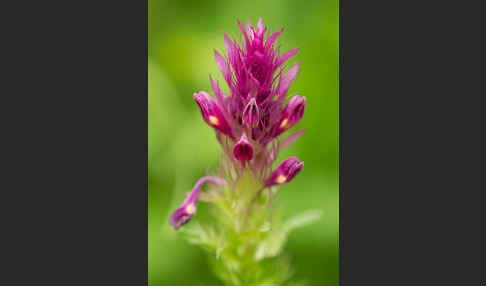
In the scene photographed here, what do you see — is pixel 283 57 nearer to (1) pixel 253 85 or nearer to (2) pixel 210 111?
(1) pixel 253 85

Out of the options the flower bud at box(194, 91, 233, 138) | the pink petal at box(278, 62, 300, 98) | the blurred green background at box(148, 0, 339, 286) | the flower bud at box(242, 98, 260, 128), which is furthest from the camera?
the blurred green background at box(148, 0, 339, 286)

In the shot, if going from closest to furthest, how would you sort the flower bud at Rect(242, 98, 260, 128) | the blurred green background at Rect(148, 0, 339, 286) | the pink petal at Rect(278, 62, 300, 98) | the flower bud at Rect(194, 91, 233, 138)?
the flower bud at Rect(242, 98, 260, 128) < the flower bud at Rect(194, 91, 233, 138) < the pink petal at Rect(278, 62, 300, 98) < the blurred green background at Rect(148, 0, 339, 286)

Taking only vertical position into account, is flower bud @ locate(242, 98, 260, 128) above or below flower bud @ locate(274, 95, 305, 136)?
below

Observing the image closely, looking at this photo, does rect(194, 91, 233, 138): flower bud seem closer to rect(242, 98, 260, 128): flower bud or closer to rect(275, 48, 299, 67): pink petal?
rect(242, 98, 260, 128): flower bud

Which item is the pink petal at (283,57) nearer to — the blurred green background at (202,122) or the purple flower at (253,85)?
the purple flower at (253,85)

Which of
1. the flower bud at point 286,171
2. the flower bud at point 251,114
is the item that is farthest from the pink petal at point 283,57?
the flower bud at point 286,171

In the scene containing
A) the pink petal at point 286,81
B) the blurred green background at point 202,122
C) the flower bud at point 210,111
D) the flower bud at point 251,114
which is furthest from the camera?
the blurred green background at point 202,122

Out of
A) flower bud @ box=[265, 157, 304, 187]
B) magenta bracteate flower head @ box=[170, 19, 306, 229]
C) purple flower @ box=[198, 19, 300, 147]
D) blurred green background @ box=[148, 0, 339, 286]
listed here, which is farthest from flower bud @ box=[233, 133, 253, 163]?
blurred green background @ box=[148, 0, 339, 286]

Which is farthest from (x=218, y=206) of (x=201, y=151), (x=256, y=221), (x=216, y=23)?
(x=216, y=23)
